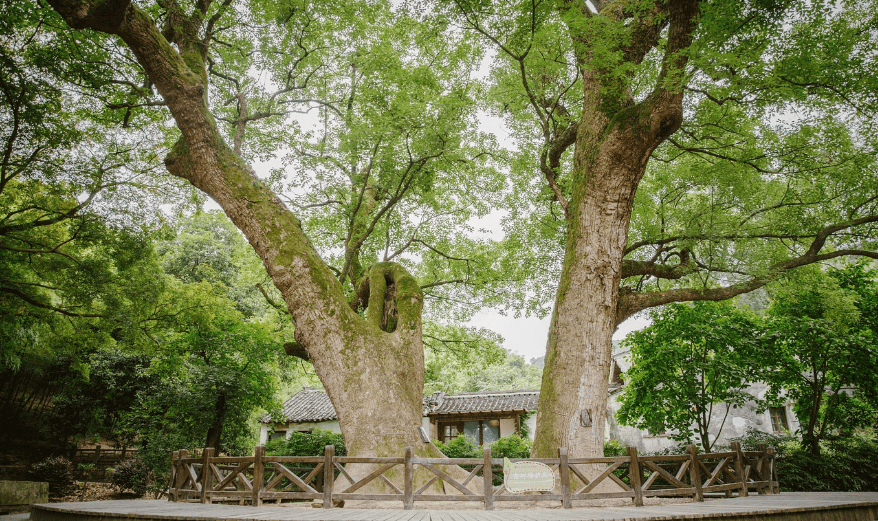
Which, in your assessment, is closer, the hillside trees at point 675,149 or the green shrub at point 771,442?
the hillside trees at point 675,149

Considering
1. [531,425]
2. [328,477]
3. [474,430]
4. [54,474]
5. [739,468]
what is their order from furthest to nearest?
[531,425], [474,430], [54,474], [739,468], [328,477]

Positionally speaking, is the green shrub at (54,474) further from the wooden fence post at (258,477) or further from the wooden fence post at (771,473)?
the wooden fence post at (771,473)

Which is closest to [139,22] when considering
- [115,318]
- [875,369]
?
[115,318]

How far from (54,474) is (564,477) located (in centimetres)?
1410

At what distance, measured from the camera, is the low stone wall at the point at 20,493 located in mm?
8930

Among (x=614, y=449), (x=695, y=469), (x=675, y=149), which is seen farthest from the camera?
(x=614, y=449)

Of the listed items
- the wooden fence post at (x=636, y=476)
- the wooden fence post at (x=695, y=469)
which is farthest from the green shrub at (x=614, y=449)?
the wooden fence post at (x=636, y=476)

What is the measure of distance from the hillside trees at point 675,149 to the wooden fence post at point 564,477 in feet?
2.08

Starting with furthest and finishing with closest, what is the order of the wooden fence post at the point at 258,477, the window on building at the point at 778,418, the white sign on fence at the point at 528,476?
1. the window on building at the point at 778,418
2. the wooden fence post at the point at 258,477
3. the white sign on fence at the point at 528,476

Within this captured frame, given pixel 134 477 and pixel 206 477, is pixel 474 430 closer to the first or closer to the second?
pixel 134 477

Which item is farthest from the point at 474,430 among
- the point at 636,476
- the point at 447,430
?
the point at 636,476

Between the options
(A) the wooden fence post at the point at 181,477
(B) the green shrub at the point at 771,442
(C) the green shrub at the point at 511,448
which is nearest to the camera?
(A) the wooden fence post at the point at 181,477

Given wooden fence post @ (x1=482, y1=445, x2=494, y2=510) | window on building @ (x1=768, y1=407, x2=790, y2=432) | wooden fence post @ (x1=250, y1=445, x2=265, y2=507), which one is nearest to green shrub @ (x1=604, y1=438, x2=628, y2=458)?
wooden fence post @ (x1=482, y1=445, x2=494, y2=510)

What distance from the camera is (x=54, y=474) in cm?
1199
